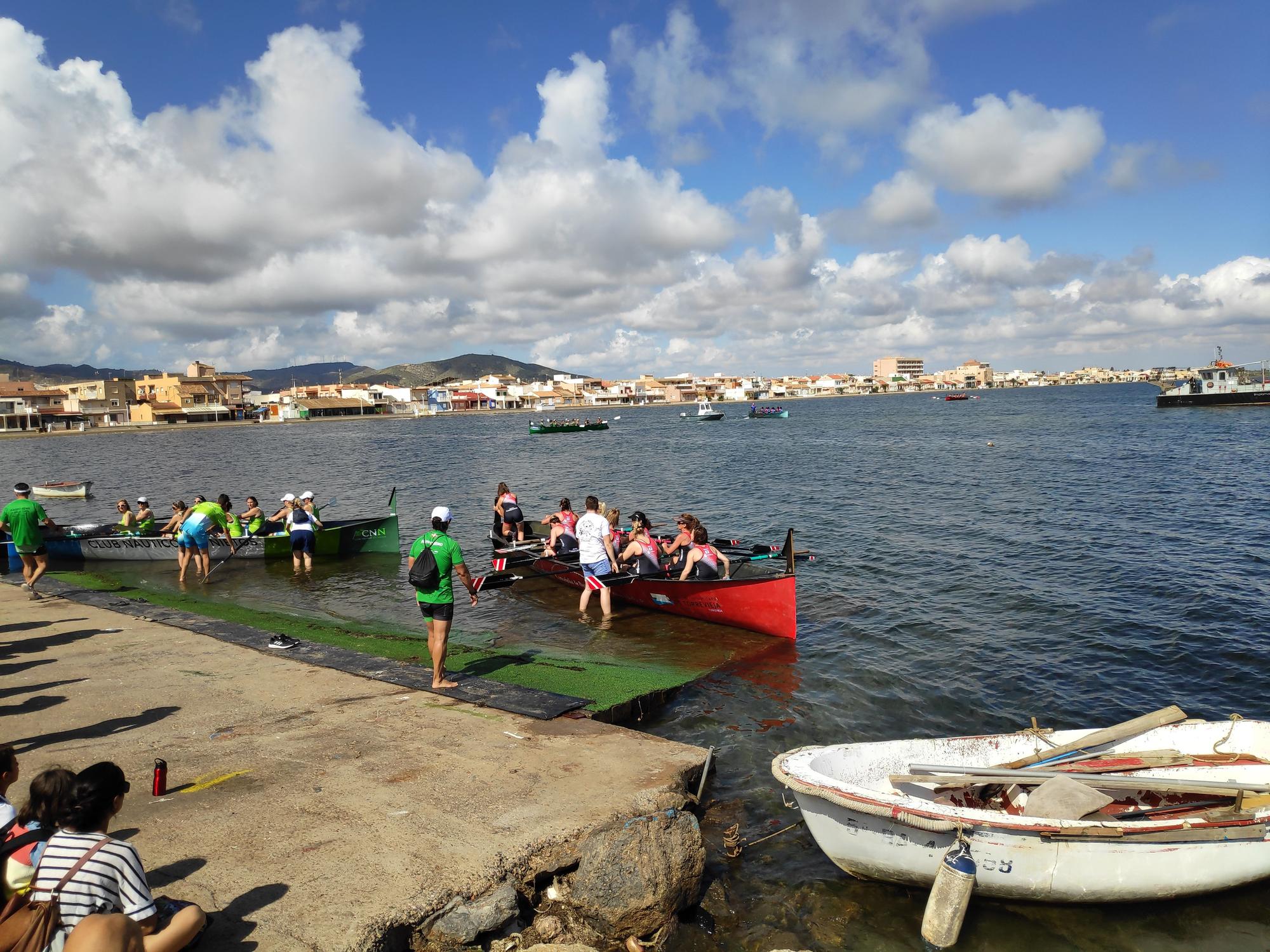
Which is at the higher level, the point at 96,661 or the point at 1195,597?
the point at 96,661

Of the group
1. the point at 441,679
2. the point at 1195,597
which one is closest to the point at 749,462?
the point at 1195,597

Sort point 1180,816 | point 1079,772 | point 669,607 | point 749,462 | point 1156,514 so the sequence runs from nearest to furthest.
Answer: point 1180,816, point 1079,772, point 669,607, point 1156,514, point 749,462

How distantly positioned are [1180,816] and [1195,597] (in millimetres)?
11114

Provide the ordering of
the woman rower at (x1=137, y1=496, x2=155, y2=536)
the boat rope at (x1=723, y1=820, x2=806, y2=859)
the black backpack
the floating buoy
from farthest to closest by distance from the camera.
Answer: the woman rower at (x1=137, y1=496, x2=155, y2=536) → the black backpack → the boat rope at (x1=723, y1=820, x2=806, y2=859) → the floating buoy

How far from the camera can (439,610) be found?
867 centimetres

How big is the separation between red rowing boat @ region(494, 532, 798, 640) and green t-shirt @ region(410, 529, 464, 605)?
5.86 metres

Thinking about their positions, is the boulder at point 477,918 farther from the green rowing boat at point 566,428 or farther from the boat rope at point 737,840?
the green rowing boat at point 566,428

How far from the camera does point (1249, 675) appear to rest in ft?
36.6

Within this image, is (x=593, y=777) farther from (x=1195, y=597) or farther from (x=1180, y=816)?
(x=1195, y=597)

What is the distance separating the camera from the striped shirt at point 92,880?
360 cm

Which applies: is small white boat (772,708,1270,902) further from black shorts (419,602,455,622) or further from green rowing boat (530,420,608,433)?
green rowing boat (530,420,608,433)

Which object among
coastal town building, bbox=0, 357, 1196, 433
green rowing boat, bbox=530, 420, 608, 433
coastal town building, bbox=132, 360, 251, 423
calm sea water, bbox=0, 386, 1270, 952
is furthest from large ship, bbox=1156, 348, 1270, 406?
coastal town building, bbox=132, 360, 251, 423

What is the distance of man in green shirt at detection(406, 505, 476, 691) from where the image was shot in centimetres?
852

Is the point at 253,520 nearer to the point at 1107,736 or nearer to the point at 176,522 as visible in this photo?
the point at 176,522
